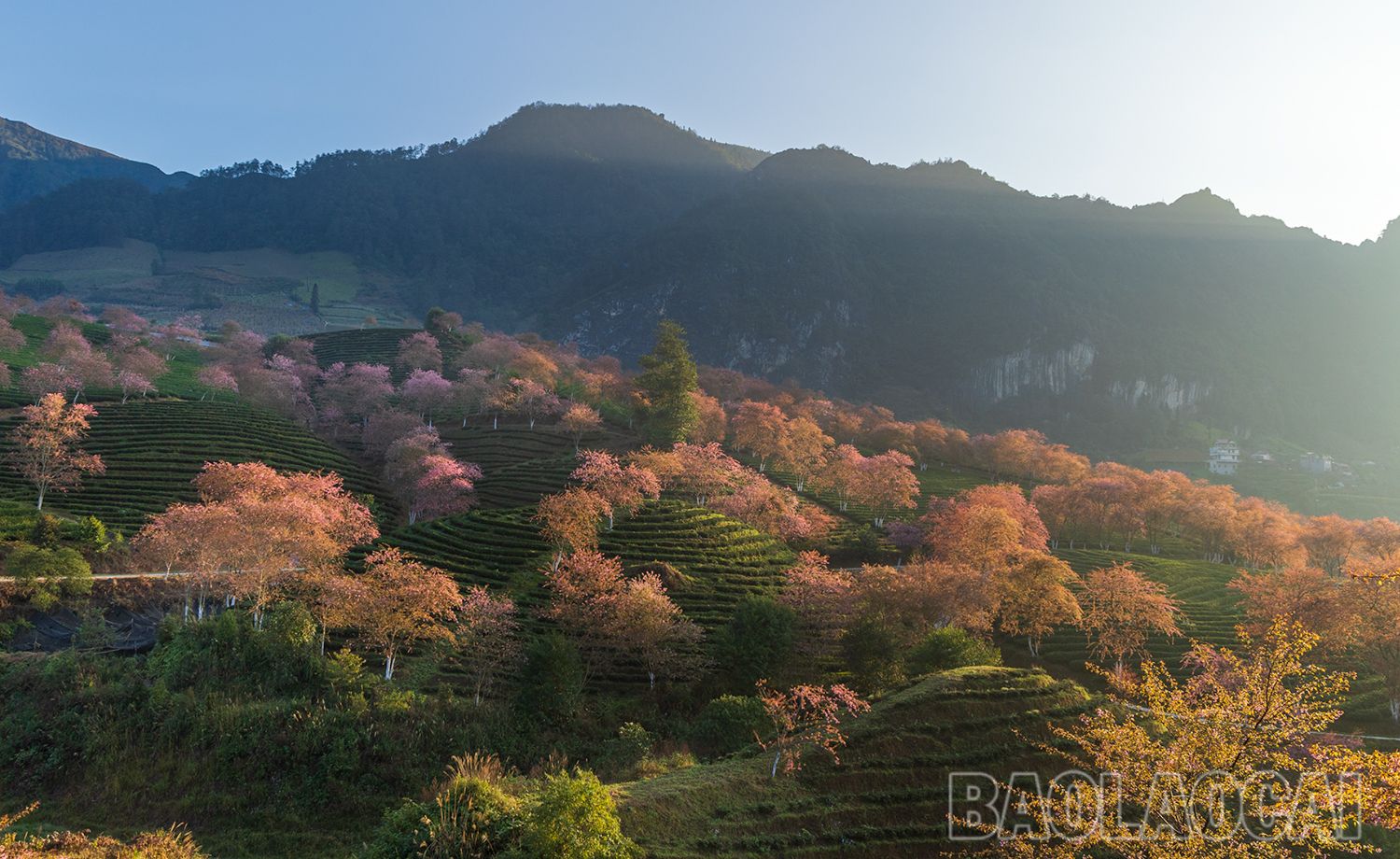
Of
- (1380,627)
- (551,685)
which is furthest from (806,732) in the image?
Result: (1380,627)

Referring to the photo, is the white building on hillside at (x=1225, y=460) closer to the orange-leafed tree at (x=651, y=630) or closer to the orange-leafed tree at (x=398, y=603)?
the orange-leafed tree at (x=651, y=630)

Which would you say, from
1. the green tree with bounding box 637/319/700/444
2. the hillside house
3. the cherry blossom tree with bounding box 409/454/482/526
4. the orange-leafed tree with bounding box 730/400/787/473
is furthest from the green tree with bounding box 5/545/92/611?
the hillside house

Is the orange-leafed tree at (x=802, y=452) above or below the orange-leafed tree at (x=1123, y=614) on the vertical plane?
above

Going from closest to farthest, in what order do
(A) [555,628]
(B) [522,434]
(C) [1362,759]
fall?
1. (C) [1362,759]
2. (A) [555,628]
3. (B) [522,434]

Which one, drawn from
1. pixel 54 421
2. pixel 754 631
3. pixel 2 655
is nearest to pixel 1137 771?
pixel 754 631

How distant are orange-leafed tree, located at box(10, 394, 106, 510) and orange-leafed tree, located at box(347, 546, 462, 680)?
33.3 m

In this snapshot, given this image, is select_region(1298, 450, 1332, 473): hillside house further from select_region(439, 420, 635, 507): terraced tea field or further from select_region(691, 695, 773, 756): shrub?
select_region(691, 695, 773, 756): shrub

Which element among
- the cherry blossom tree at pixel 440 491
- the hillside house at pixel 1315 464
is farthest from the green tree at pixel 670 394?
the hillside house at pixel 1315 464

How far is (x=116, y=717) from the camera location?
25.6 meters

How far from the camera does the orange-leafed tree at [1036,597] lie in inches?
1439

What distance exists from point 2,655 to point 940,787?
41.6 meters

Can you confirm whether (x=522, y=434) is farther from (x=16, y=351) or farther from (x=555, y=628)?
(x=16, y=351)

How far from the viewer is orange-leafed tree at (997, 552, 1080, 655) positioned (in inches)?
1439

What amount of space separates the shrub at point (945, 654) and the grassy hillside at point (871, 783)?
424 centimetres
